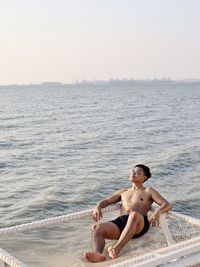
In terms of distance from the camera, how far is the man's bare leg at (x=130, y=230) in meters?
5.99

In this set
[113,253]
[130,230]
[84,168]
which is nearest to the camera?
[113,253]

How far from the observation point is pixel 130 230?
621 centimetres

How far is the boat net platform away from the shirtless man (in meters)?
0.11

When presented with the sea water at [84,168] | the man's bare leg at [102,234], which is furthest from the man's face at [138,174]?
the sea water at [84,168]

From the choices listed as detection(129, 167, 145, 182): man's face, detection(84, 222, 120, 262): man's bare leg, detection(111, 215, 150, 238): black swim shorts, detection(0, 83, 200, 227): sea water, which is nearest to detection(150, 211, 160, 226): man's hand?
detection(111, 215, 150, 238): black swim shorts

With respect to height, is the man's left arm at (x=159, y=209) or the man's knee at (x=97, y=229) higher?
→ the man's left arm at (x=159, y=209)

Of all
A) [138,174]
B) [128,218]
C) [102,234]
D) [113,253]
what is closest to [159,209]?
[128,218]

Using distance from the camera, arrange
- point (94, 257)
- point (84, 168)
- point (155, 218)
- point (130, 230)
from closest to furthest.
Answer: point (94, 257) → point (130, 230) → point (155, 218) → point (84, 168)

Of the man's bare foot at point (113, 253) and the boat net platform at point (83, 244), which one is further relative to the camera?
the man's bare foot at point (113, 253)

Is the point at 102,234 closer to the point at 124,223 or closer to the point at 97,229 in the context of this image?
the point at 97,229

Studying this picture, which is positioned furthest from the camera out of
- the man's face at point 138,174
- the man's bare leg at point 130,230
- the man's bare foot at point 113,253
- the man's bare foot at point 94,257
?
the man's face at point 138,174

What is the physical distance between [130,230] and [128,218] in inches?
8.4

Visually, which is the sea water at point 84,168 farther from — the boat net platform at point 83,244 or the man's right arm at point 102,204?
the man's right arm at point 102,204

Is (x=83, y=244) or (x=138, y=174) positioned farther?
(x=83, y=244)
